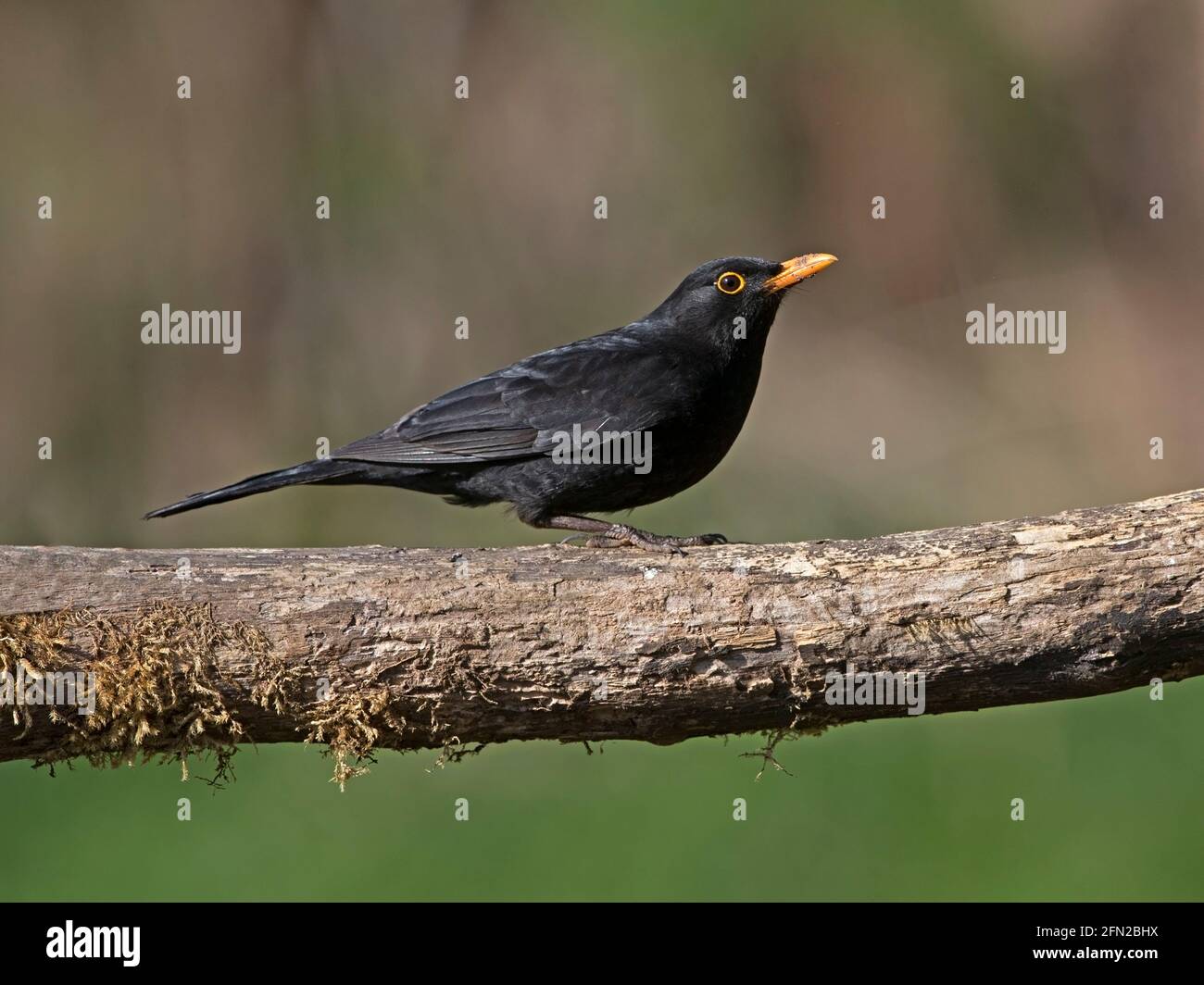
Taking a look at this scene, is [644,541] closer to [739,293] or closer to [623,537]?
[623,537]

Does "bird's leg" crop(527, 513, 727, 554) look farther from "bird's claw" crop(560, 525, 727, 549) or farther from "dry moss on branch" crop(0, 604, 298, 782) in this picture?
"dry moss on branch" crop(0, 604, 298, 782)

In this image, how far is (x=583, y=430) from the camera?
15.6ft

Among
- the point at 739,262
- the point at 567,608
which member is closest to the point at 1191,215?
the point at 739,262

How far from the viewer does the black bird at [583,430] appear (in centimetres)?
470

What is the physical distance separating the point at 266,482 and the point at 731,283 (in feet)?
6.58

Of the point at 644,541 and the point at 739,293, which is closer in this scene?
the point at 644,541

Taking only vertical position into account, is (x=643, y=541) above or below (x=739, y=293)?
below

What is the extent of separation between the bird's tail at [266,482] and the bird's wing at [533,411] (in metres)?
0.06

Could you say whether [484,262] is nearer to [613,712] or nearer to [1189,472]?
[1189,472]

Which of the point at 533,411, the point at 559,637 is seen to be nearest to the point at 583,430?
the point at 533,411

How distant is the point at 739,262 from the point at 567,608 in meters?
2.06

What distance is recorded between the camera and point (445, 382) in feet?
33.8

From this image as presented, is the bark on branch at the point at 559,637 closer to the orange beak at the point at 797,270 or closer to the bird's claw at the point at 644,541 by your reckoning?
the bird's claw at the point at 644,541

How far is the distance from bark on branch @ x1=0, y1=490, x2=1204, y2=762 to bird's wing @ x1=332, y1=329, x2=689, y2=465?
1.05 m
